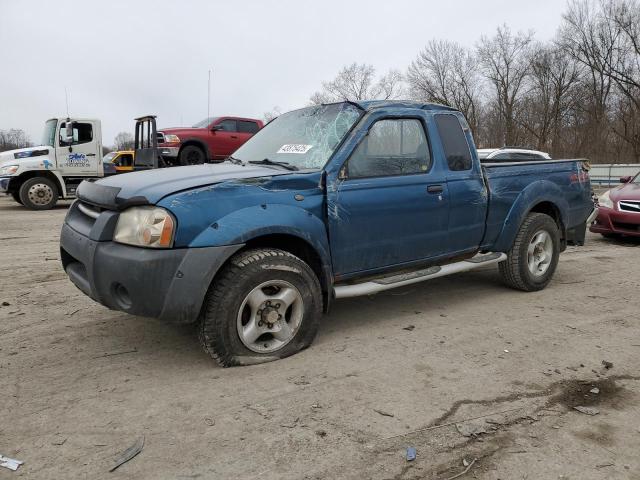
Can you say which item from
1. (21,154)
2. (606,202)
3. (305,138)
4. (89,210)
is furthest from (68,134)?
(606,202)

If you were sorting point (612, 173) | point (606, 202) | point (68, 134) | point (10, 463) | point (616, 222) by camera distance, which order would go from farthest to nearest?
point (612, 173) < point (68, 134) < point (606, 202) < point (616, 222) < point (10, 463)

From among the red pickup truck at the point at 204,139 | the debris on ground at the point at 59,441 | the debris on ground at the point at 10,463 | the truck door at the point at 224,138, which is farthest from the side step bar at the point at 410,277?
the truck door at the point at 224,138

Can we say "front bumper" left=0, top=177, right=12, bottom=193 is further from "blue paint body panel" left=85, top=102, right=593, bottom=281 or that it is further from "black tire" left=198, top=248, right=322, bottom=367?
"black tire" left=198, top=248, right=322, bottom=367

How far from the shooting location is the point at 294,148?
13.3 feet

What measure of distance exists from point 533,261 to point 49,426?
180 inches

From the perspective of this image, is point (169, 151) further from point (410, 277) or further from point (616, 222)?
point (410, 277)

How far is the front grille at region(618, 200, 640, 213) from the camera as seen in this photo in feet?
26.8

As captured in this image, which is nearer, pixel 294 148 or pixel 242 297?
pixel 242 297

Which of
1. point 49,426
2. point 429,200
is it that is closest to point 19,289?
point 49,426

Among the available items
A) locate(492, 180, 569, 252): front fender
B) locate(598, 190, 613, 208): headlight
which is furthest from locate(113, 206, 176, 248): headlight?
locate(598, 190, 613, 208): headlight

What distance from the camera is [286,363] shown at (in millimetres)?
3414

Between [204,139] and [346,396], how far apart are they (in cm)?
1385

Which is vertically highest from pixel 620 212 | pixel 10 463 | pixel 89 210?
pixel 89 210

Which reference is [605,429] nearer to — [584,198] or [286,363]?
[286,363]
